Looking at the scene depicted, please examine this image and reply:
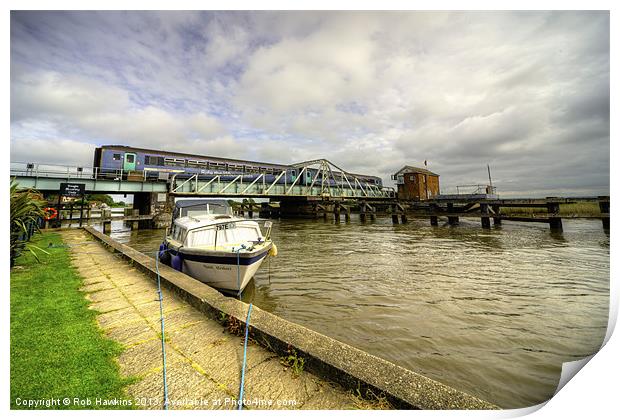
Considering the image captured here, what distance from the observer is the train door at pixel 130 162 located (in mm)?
22934

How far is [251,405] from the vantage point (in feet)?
7.61

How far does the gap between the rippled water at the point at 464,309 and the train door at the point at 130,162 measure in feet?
66.3

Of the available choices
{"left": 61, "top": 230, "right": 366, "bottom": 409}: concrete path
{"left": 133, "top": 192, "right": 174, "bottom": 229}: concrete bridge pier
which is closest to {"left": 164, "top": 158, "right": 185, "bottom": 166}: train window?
{"left": 133, "top": 192, "right": 174, "bottom": 229}: concrete bridge pier

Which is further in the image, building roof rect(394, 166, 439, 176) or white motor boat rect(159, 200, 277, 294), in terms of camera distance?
building roof rect(394, 166, 439, 176)

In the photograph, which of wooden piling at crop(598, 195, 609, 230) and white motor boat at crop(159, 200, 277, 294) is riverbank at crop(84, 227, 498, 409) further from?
wooden piling at crop(598, 195, 609, 230)

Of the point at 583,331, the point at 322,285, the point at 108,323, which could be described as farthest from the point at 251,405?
the point at 583,331

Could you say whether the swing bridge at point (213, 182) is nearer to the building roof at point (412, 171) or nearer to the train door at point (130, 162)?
the train door at point (130, 162)

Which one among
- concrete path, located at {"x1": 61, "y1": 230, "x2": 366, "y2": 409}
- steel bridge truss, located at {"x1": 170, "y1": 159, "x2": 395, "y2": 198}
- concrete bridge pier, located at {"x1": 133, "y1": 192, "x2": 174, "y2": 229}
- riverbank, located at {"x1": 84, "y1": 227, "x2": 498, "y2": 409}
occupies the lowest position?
concrete path, located at {"x1": 61, "y1": 230, "x2": 366, "y2": 409}

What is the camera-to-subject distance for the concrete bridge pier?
2561 centimetres

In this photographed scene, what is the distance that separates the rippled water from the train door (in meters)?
20.2

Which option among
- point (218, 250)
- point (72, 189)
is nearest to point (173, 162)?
point (72, 189)

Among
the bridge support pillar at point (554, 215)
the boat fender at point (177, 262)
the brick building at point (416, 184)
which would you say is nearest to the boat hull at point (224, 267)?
the boat fender at point (177, 262)

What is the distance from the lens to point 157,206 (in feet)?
84.5

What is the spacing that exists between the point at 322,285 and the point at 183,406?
18.9 feet
